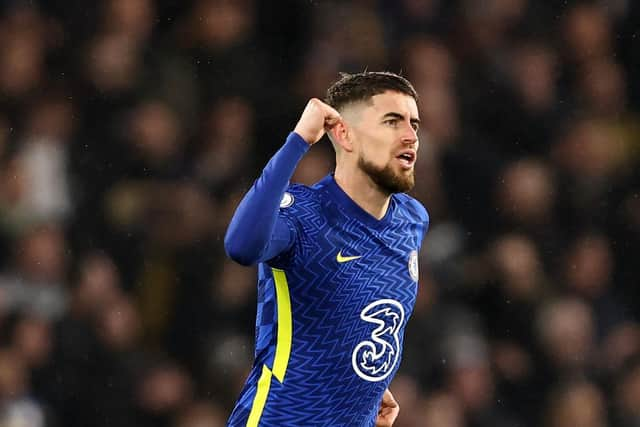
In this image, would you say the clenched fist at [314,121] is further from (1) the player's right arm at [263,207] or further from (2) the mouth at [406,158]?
(2) the mouth at [406,158]

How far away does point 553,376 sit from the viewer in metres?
6.17

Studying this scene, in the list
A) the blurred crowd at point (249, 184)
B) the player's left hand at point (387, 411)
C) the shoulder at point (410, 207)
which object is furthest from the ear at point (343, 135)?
the blurred crowd at point (249, 184)

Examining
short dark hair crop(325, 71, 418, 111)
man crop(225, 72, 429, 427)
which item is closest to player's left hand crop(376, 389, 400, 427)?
man crop(225, 72, 429, 427)

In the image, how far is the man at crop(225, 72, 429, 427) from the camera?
3064 mm

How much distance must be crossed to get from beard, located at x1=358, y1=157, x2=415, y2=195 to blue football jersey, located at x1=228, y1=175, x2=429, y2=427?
0.30 ft

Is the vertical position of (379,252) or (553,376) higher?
(379,252)

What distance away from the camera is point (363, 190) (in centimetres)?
324

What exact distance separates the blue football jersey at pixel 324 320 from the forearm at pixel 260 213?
0.24 metres

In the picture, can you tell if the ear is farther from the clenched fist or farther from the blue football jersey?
the clenched fist

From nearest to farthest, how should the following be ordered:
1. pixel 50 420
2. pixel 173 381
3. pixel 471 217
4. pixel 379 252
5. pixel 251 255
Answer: pixel 251 255 → pixel 379 252 → pixel 50 420 → pixel 173 381 → pixel 471 217

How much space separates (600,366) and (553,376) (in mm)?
338

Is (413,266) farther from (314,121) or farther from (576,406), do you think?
(576,406)

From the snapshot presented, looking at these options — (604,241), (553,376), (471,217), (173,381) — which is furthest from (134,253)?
(604,241)

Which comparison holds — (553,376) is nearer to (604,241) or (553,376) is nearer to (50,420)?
(604,241)
